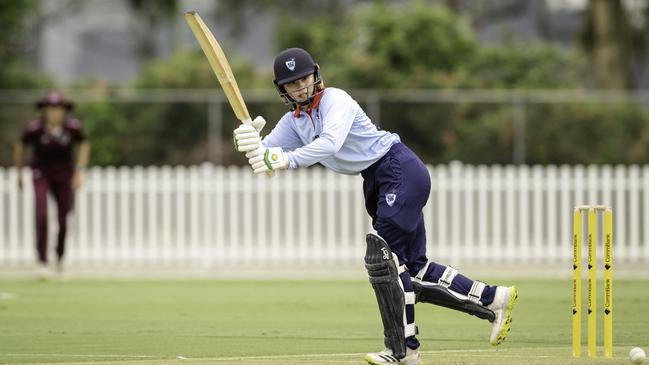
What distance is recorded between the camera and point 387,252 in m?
7.62

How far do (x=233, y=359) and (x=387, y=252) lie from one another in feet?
4.23

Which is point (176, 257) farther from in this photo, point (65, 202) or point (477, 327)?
point (477, 327)

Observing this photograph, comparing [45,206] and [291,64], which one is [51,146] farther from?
[291,64]

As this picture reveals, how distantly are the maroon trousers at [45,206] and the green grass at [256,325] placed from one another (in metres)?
0.61

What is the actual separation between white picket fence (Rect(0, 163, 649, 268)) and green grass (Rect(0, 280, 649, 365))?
2046mm

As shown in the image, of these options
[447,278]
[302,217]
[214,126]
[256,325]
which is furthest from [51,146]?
[447,278]

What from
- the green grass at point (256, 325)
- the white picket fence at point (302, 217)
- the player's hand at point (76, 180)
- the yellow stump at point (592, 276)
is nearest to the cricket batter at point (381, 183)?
the green grass at point (256, 325)

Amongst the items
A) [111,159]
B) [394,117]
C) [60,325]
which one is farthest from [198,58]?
[60,325]

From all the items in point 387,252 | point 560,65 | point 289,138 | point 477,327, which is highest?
point 560,65

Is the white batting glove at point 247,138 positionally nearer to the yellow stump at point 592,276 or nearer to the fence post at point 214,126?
the yellow stump at point 592,276

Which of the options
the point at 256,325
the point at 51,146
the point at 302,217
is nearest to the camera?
the point at 256,325

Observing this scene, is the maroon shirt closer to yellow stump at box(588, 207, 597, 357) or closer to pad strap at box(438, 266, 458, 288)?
pad strap at box(438, 266, 458, 288)

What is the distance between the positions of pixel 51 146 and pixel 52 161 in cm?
18

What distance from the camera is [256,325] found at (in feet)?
33.6
